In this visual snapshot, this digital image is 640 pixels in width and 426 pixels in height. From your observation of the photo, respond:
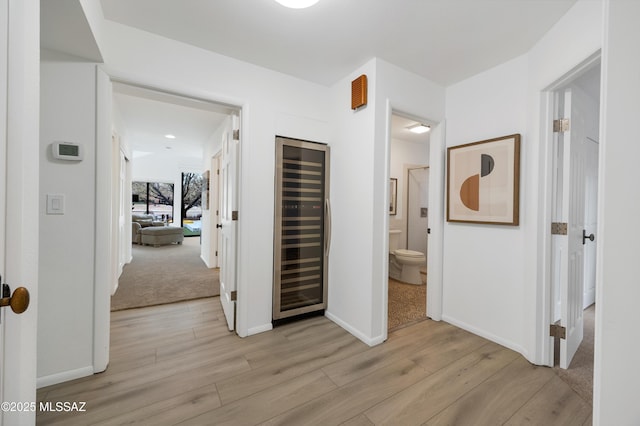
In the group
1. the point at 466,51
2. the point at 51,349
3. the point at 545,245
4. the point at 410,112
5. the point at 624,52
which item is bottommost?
the point at 51,349

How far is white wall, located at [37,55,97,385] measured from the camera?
1640 mm

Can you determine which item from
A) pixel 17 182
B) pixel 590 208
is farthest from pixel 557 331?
pixel 17 182

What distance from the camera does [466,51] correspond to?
6.87ft

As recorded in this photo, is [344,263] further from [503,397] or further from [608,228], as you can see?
[608,228]

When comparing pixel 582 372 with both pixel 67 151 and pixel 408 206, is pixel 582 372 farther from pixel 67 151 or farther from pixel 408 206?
pixel 67 151

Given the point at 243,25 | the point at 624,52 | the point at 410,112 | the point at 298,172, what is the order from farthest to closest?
the point at 298,172
the point at 410,112
the point at 243,25
the point at 624,52

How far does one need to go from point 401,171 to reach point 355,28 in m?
3.30

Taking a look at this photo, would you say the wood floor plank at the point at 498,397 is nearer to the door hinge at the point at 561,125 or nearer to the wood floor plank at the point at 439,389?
the wood floor plank at the point at 439,389

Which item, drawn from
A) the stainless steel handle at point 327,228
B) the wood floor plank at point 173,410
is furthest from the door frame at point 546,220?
the wood floor plank at point 173,410

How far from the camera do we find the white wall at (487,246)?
2145 millimetres

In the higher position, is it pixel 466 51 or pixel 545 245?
pixel 466 51

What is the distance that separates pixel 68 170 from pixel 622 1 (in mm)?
2773

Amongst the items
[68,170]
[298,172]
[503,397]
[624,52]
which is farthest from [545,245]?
[68,170]

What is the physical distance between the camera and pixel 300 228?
2.65 meters
